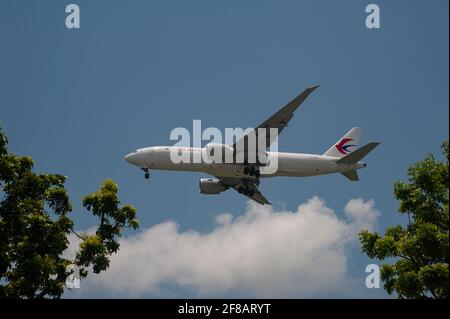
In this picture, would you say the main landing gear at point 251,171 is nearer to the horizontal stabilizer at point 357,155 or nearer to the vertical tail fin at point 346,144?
the horizontal stabilizer at point 357,155

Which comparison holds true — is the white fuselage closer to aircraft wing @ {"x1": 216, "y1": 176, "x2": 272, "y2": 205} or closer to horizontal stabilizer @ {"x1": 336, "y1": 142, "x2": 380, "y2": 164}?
horizontal stabilizer @ {"x1": 336, "y1": 142, "x2": 380, "y2": 164}

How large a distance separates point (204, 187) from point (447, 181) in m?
30.6

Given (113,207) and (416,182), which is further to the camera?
(113,207)

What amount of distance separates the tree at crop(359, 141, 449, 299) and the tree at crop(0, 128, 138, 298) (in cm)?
1308

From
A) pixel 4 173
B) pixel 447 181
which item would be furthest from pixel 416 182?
pixel 4 173

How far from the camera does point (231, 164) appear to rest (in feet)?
159

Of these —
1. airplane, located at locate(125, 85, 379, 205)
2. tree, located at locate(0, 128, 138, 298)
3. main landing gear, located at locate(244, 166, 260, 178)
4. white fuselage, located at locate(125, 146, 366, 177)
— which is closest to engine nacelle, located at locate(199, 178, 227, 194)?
airplane, located at locate(125, 85, 379, 205)

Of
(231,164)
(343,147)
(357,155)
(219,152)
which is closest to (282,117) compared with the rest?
(219,152)

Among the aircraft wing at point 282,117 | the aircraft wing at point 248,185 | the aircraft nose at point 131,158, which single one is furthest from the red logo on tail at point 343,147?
the aircraft nose at point 131,158

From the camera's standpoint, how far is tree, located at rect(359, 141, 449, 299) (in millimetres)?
23844

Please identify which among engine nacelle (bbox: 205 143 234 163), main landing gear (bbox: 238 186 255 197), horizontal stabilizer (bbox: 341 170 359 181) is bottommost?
main landing gear (bbox: 238 186 255 197)

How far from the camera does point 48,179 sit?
3055cm

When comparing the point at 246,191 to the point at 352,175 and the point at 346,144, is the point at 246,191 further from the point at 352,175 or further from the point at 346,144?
the point at 346,144

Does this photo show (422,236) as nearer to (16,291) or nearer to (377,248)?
(377,248)
